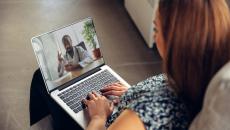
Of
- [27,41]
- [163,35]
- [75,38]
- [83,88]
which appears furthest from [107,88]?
[27,41]

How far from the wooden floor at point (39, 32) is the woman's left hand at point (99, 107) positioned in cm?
59

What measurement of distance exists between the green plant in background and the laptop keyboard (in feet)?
0.43

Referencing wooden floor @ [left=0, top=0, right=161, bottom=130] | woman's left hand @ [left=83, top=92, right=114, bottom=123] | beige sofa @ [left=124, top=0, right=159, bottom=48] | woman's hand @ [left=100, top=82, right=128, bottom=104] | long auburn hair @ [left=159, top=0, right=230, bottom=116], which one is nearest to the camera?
long auburn hair @ [left=159, top=0, right=230, bottom=116]

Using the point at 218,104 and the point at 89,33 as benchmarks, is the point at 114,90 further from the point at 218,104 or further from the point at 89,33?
the point at 218,104

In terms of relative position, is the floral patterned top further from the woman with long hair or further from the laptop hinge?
the laptop hinge

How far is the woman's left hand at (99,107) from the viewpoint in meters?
1.12

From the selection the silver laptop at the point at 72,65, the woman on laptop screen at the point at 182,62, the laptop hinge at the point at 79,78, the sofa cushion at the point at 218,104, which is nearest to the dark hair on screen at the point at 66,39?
the silver laptop at the point at 72,65

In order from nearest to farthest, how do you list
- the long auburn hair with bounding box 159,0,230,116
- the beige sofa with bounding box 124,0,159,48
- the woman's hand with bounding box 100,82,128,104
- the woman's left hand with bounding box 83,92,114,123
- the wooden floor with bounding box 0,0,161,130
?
the long auburn hair with bounding box 159,0,230,116, the woman's left hand with bounding box 83,92,114,123, the woman's hand with bounding box 100,82,128,104, the wooden floor with bounding box 0,0,161,130, the beige sofa with bounding box 124,0,159,48

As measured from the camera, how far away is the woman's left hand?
112cm

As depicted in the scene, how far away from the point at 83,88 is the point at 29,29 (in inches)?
43.4

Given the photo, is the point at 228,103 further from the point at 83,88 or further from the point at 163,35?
the point at 83,88

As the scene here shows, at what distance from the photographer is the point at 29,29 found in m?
2.29

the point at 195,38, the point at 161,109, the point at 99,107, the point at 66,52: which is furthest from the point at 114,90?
the point at 195,38

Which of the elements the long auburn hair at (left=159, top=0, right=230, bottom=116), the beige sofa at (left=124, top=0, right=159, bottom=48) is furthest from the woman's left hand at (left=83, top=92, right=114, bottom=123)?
the beige sofa at (left=124, top=0, right=159, bottom=48)
